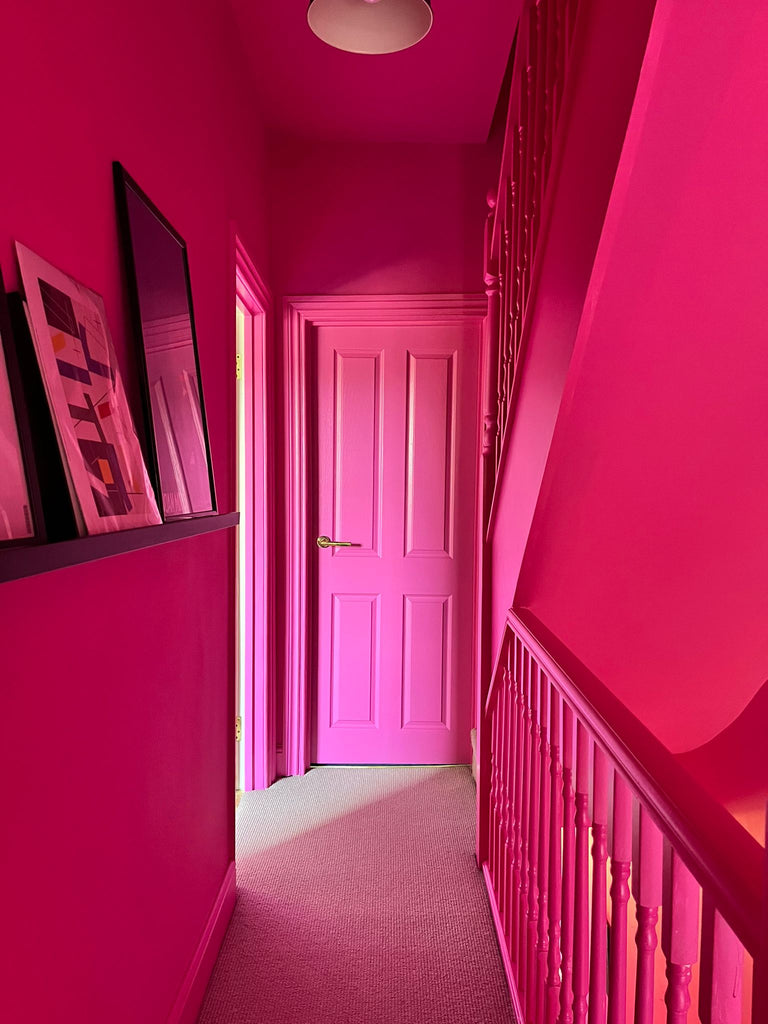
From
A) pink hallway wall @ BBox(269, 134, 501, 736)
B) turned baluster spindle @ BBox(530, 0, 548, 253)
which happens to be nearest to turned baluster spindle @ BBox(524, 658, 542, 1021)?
turned baluster spindle @ BBox(530, 0, 548, 253)

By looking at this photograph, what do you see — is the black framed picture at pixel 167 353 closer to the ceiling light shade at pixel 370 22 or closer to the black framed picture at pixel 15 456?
the black framed picture at pixel 15 456

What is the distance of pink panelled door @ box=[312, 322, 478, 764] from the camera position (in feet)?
10.9

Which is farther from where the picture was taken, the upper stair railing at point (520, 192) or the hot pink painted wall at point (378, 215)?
the hot pink painted wall at point (378, 215)

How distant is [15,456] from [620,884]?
3.34 ft

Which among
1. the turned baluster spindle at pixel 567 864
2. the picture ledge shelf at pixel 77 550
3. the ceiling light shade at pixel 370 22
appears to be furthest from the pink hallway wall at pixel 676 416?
the ceiling light shade at pixel 370 22

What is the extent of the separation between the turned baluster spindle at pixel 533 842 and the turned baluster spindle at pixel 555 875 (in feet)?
0.43

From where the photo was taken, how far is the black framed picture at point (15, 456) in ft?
2.82

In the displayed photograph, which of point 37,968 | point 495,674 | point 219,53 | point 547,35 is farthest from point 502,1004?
point 219,53

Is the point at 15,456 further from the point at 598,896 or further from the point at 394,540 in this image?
the point at 394,540

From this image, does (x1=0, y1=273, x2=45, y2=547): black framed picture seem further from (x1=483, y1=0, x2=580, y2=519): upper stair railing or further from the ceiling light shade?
the ceiling light shade

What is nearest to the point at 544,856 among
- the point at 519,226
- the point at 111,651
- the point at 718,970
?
the point at 718,970

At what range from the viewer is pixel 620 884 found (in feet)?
3.29

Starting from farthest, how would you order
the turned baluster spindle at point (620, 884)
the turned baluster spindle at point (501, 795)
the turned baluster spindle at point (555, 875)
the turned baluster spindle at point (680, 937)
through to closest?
the turned baluster spindle at point (501, 795) < the turned baluster spindle at point (555, 875) < the turned baluster spindle at point (620, 884) < the turned baluster spindle at point (680, 937)

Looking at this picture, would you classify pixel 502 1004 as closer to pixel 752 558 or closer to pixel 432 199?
pixel 752 558
